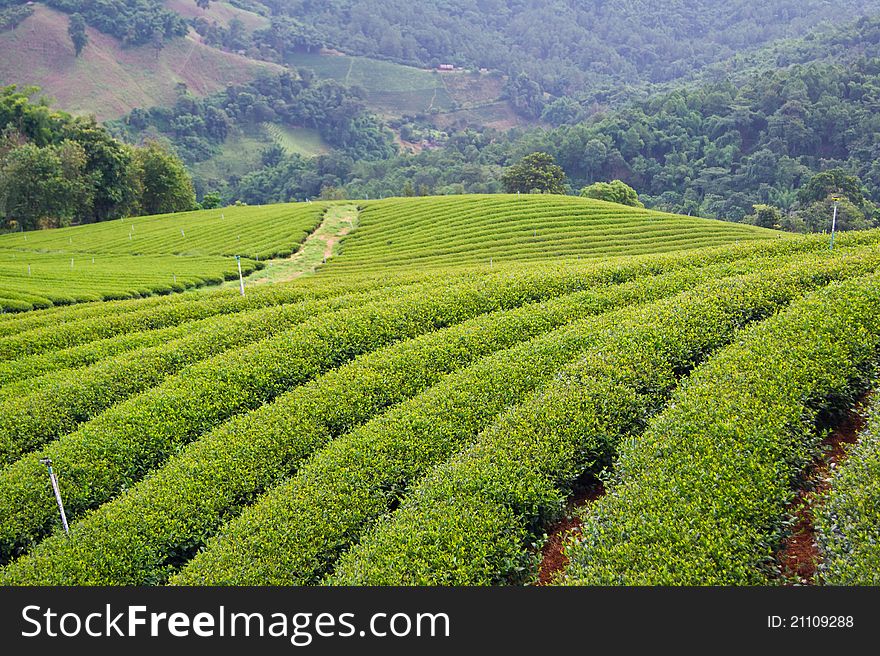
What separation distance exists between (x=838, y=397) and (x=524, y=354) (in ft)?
18.5

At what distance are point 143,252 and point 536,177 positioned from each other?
4198 cm

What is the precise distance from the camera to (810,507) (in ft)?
28.9

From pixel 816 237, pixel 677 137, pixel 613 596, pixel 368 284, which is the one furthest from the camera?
pixel 677 137

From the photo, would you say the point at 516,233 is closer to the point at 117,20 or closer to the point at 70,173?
the point at 70,173

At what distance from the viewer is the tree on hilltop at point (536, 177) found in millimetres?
73000

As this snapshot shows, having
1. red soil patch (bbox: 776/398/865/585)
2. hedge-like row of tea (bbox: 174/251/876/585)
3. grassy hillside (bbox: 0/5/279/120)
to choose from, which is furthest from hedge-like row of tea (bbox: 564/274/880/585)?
grassy hillside (bbox: 0/5/279/120)

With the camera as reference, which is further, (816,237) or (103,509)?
(816,237)

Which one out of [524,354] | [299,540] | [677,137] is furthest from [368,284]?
[677,137]

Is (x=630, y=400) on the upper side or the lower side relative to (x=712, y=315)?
lower

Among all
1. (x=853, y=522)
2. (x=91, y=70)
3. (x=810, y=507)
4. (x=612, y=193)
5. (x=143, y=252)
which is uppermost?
(x=91, y=70)

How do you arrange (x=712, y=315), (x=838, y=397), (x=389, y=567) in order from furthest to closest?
(x=712, y=315) → (x=838, y=397) → (x=389, y=567)

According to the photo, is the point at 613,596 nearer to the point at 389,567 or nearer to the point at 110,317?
the point at 389,567

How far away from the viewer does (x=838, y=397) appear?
1067cm

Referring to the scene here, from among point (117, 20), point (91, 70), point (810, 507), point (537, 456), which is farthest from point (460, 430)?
point (117, 20)
